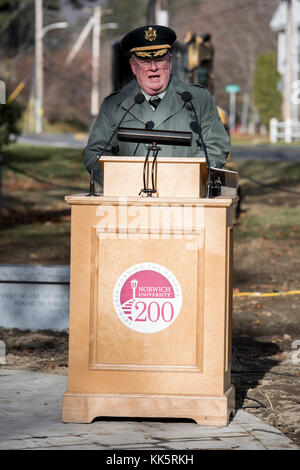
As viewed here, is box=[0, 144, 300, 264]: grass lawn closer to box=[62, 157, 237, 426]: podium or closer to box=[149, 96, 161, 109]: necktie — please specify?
box=[149, 96, 161, 109]: necktie

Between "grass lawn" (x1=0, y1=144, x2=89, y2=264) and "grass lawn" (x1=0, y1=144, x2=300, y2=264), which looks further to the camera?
"grass lawn" (x1=0, y1=144, x2=300, y2=264)

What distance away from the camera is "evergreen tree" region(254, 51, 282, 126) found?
2355 inches

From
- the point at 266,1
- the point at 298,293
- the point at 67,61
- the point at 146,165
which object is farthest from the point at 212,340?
the point at 266,1

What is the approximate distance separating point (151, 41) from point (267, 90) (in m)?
55.9

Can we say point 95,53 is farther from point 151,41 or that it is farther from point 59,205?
point 151,41

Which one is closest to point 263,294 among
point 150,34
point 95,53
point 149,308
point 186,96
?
point 186,96

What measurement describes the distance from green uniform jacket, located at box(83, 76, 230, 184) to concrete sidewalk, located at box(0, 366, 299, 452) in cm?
155

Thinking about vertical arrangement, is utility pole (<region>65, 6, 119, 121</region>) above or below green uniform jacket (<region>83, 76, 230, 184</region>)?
above

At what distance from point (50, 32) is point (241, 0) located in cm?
1759

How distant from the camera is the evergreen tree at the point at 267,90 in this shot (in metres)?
59.8

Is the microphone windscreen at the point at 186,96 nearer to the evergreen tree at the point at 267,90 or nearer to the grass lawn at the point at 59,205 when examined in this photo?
the grass lawn at the point at 59,205

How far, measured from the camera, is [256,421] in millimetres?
5305

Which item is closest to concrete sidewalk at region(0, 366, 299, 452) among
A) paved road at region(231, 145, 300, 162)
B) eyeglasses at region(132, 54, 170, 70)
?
eyeglasses at region(132, 54, 170, 70)

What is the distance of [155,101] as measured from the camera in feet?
19.0
